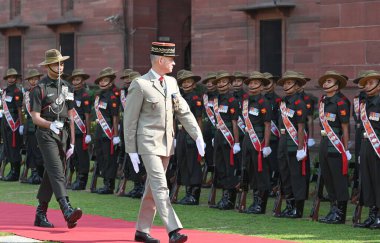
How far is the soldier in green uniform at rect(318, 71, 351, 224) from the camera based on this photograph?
534 inches

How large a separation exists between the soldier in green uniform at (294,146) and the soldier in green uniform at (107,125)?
3.74 m

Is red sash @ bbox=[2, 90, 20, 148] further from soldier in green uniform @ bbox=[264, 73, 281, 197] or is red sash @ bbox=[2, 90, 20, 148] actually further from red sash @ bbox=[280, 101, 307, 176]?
red sash @ bbox=[280, 101, 307, 176]

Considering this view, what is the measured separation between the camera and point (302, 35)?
23.3 m

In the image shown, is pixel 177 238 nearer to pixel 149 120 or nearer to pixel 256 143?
pixel 149 120

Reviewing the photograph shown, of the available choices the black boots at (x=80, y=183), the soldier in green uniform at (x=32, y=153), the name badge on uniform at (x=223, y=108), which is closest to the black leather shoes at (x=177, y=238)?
the name badge on uniform at (x=223, y=108)

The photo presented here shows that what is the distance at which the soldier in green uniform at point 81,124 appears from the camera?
18000mm

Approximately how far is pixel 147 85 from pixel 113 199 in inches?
235

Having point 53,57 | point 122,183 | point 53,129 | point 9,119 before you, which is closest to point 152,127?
point 53,129

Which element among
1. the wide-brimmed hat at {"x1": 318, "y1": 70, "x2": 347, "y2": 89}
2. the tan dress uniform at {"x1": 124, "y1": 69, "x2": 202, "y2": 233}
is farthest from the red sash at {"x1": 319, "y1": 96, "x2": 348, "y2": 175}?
the tan dress uniform at {"x1": 124, "y1": 69, "x2": 202, "y2": 233}

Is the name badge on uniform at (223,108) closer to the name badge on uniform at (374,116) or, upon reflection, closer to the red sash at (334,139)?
the red sash at (334,139)

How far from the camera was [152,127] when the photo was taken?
10898 millimetres

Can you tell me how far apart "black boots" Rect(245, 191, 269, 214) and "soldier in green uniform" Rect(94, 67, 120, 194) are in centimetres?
336

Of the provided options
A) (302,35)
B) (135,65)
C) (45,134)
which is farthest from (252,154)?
(135,65)

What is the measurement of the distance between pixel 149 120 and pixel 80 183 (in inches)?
300
